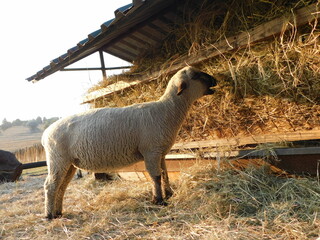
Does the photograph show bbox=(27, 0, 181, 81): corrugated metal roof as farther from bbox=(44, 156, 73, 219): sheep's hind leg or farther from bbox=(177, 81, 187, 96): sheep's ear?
bbox=(44, 156, 73, 219): sheep's hind leg

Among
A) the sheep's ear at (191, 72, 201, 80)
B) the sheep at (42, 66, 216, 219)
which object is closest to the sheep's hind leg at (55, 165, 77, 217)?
the sheep at (42, 66, 216, 219)

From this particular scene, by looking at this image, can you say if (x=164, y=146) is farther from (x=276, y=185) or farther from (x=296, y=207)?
(x=296, y=207)

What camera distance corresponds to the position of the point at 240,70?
338 centimetres

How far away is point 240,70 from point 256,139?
0.96m

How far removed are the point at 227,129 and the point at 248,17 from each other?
1.59 m

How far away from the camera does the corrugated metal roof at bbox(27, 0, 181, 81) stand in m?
3.58

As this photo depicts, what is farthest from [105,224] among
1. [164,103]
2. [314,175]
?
[314,175]

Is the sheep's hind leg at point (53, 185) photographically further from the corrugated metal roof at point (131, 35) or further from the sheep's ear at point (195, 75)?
the sheep's ear at point (195, 75)

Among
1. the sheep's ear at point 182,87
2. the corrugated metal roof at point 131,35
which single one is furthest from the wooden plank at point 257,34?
the corrugated metal roof at point 131,35

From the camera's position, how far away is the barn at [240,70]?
2.93m

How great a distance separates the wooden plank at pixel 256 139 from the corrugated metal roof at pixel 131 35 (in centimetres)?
213

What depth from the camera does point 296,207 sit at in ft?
8.62

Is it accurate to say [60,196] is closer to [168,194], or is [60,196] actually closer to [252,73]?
[168,194]

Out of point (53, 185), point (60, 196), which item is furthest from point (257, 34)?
point (60, 196)
